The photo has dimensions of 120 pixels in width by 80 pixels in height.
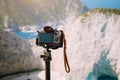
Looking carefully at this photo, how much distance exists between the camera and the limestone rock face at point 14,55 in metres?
19.7

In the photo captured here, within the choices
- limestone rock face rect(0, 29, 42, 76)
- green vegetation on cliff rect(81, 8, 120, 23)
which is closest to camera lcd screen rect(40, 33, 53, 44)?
green vegetation on cliff rect(81, 8, 120, 23)

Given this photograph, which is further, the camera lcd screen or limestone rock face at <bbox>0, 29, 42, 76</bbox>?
limestone rock face at <bbox>0, 29, 42, 76</bbox>

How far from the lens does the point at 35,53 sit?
20531mm

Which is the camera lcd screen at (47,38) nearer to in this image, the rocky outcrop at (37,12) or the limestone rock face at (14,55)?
the limestone rock face at (14,55)

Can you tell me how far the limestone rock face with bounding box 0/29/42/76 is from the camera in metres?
19.7

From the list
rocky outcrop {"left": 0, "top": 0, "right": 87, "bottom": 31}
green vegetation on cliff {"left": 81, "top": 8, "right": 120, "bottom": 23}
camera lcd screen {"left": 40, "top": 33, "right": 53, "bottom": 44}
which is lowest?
camera lcd screen {"left": 40, "top": 33, "right": 53, "bottom": 44}

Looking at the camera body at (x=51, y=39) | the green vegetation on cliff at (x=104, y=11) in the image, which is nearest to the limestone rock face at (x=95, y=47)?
the green vegetation on cliff at (x=104, y=11)

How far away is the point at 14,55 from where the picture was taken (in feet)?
65.3

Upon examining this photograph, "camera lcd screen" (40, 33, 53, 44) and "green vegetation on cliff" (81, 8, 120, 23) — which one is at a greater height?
"green vegetation on cliff" (81, 8, 120, 23)

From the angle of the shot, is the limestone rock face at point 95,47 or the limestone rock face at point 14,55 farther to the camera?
the limestone rock face at point 14,55

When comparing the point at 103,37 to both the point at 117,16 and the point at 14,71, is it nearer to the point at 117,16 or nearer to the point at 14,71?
the point at 117,16

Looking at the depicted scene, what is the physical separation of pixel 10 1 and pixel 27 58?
88.6 metres

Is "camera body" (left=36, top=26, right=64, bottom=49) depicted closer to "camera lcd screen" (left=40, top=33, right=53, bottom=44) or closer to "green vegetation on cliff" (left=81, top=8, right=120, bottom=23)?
"camera lcd screen" (left=40, top=33, right=53, bottom=44)

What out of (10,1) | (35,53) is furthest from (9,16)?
(35,53)
